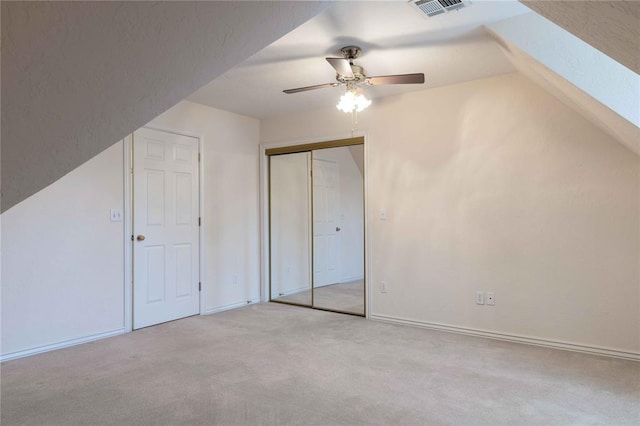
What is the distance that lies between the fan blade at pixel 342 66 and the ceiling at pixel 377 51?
0.68 ft

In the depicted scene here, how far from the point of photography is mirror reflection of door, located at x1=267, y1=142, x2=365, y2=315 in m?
5.07

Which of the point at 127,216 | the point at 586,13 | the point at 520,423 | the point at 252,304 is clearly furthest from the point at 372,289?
the point at 586,13

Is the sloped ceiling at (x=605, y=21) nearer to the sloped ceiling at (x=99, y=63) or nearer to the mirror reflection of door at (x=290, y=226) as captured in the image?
the sloped ceiling at (x=99, y=63)

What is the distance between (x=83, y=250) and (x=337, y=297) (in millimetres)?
2891

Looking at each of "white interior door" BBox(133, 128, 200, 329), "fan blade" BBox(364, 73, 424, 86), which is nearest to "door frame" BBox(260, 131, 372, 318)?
"white interior door" BBox(133, 128, 200, 329)

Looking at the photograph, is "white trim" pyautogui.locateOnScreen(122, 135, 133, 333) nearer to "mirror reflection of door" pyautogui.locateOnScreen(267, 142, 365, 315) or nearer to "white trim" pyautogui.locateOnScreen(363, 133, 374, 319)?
"mirror reflection of door" pyautogui.locateOnScreen(267, 142, 365, 315)

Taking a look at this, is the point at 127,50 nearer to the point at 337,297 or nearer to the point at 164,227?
the point at 164,227

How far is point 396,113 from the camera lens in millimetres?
4059

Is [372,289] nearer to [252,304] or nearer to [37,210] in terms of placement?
[252,304]

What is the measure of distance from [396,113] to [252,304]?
2872 millimetres

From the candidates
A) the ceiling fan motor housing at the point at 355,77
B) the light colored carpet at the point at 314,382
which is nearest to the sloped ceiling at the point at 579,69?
the ceiling fan motor housing at the point at 355,77

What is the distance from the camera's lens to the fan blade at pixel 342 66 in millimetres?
2584

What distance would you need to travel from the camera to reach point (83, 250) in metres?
3.41

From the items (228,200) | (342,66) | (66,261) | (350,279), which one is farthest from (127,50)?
(350,279)
